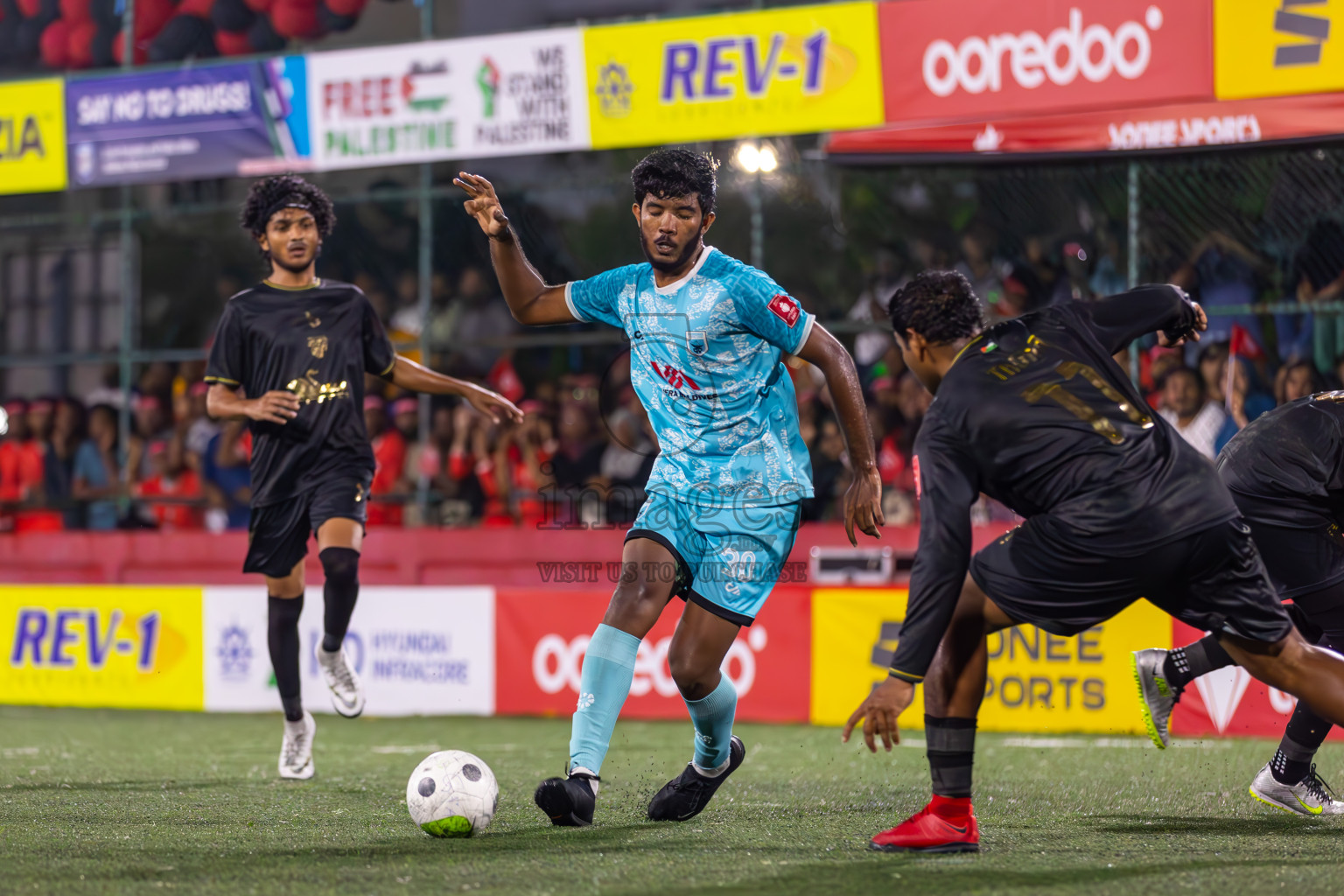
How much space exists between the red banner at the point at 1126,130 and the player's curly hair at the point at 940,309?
7.26 metres

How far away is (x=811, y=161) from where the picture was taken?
13.5 metres

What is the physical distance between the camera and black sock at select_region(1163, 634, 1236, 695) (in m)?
5.72

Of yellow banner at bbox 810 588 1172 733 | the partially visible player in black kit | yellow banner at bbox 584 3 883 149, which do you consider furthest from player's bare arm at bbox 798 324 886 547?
yellow banner at bbox 584 3 883 149

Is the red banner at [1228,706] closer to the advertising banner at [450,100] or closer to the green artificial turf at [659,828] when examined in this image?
the green artificial turf at [659,828]

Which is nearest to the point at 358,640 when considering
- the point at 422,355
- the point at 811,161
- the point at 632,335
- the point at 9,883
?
the point at 422,355

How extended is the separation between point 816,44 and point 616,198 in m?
3.09

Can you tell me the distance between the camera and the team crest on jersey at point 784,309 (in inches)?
207

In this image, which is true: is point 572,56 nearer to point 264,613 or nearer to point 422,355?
point 422,355

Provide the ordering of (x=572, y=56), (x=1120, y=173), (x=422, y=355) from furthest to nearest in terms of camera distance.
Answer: (x=422, y=355), (x=572, y=56), (x=1120, y=173)

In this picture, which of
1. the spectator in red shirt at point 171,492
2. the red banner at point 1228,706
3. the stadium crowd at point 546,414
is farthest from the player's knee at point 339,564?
the spectator in red shirt at point 171,492

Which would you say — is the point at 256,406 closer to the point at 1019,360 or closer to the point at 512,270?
the point at 512,270

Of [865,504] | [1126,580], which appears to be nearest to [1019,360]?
[1126,580]

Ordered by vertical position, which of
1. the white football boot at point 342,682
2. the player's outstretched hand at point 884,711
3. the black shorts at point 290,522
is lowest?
the white football boot at point 342,682

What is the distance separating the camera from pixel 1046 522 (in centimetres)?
447
